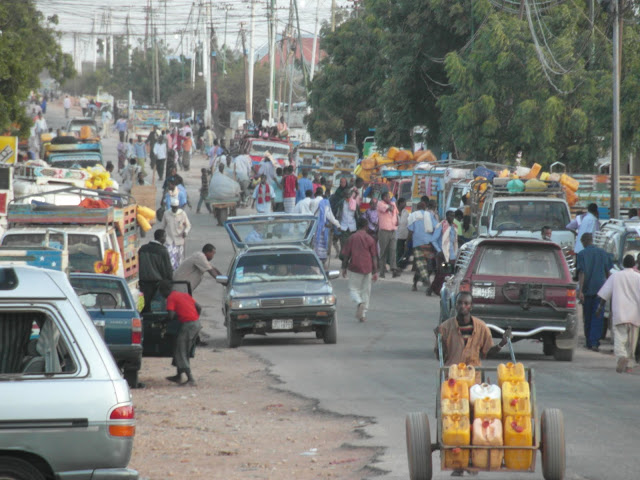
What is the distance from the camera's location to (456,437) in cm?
862

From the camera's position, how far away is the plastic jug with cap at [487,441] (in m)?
8.62

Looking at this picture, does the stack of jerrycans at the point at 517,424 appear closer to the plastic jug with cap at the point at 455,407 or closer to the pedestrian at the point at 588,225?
the plastic jug with cap at the point at 455,407

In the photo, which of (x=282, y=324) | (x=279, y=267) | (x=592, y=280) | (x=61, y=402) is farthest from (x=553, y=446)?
(x=279, y=267)

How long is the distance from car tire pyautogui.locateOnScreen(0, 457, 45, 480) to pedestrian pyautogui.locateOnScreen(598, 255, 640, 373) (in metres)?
10.6

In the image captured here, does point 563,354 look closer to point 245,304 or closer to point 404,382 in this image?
point 404,382

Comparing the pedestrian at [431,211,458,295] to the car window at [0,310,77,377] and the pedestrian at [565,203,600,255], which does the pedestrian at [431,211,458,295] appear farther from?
the car window at [0,310,77,377]

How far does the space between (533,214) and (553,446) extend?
16884 mm

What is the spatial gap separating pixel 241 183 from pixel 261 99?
53.8 m

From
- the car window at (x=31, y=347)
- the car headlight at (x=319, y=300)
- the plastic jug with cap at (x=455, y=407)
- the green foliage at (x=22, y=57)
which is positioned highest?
the green foliage at (x=22, y=57)

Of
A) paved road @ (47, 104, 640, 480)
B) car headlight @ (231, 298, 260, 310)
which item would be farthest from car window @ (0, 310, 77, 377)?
car headlight @ (231, 298, 260, 310)

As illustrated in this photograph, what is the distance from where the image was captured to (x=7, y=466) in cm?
716

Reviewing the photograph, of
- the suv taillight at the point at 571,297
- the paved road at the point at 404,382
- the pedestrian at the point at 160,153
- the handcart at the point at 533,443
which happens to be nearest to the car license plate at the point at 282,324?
the paved road at the point at 404,382

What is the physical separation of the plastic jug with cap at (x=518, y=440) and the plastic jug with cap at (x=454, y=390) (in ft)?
1.15

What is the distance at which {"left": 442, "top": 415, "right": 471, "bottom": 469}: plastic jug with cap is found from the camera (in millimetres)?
8617
